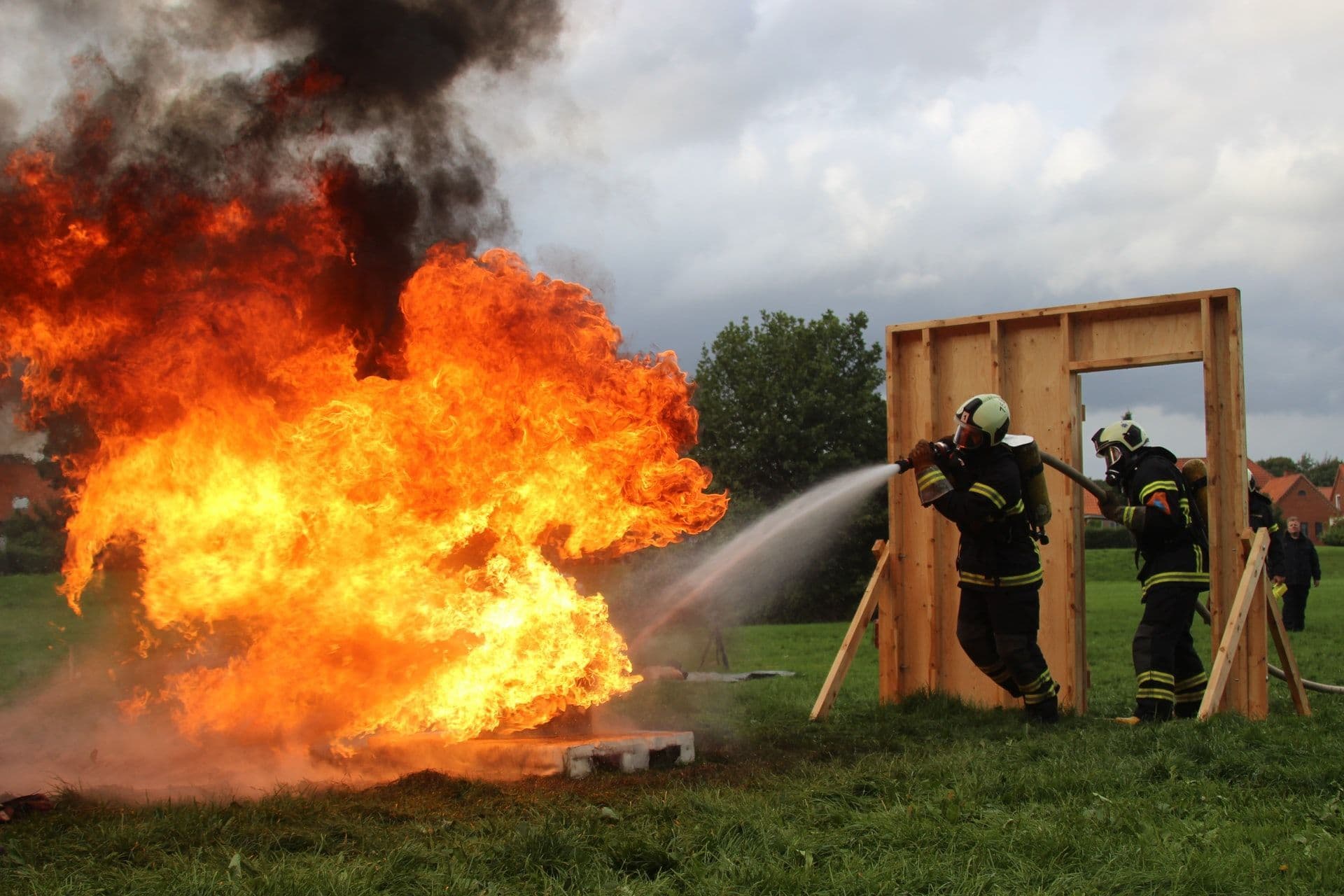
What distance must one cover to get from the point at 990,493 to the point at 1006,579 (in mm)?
718

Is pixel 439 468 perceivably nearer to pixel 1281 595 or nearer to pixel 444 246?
pixel 444 246

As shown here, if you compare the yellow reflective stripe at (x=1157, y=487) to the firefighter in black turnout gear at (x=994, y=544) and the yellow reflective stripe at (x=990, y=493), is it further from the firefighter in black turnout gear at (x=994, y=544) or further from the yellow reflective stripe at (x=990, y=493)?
the yellow reflective stripe at (x=990, y=493)

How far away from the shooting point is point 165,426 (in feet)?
26.2

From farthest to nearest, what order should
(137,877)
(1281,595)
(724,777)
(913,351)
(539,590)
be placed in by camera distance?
(1281,595)
(913,351)
(539,590)
(724,777)
(137,877)

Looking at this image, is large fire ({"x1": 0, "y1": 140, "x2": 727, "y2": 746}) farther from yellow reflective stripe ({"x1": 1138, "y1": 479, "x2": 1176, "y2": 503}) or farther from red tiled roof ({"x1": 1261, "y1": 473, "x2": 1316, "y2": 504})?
red tiled roof ({"x1": 1261, "y1": 473, "x2": 1316, "y2": 504})

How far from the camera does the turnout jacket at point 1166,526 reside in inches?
349

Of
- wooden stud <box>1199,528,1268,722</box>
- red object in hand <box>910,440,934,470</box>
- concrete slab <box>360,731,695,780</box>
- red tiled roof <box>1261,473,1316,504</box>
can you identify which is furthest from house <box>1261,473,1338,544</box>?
concrete slab <box>360,731,695,780</box>

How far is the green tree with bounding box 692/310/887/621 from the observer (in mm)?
35250

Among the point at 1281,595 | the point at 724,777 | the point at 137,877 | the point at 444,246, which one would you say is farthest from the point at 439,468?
the point at 1281,595

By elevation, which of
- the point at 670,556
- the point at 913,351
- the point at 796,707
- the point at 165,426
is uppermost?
the point at 913,351

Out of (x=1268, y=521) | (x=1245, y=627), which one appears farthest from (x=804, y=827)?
(x=1268, y=521)

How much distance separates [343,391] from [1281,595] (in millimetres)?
15194

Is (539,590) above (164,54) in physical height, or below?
below

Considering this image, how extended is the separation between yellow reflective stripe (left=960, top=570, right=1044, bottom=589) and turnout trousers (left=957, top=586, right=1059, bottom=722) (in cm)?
5
